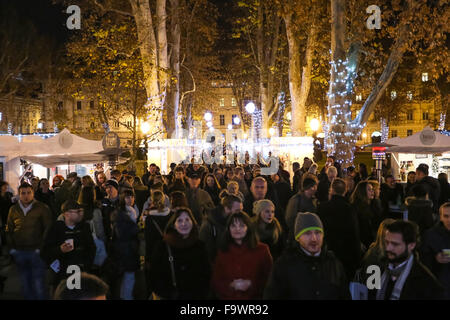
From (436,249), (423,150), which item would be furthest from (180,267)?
(423,150)

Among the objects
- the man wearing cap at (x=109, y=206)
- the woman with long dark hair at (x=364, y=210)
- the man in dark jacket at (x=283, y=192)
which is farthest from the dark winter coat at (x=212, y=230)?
the man in dark jacket at (x=283, y=192)

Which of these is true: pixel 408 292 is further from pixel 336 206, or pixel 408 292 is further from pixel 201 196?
pixel 201 196

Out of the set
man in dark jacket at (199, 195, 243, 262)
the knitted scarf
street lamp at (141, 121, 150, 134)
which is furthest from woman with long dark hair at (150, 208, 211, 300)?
street lamp at (141, 121, 150, 134)

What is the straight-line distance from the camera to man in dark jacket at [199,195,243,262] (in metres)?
5.39

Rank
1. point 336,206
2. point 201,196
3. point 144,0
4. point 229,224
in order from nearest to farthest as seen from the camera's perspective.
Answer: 1. point 229,224
2. point 336,206
3. point 201,196
4. point 144,0

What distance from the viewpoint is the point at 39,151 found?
15.3m

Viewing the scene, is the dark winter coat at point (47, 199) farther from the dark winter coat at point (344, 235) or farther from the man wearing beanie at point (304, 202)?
the dark winter coat at point (344, 235)

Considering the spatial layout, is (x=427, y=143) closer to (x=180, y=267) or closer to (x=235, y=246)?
(x=235, y=246)

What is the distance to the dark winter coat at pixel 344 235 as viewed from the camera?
5852 millimetres

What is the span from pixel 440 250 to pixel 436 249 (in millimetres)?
39

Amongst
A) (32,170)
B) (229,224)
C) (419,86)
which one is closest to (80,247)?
(229,224)

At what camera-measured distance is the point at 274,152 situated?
2406 centimetres

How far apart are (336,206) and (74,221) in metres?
3.22

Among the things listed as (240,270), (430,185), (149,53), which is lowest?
(240,270)
